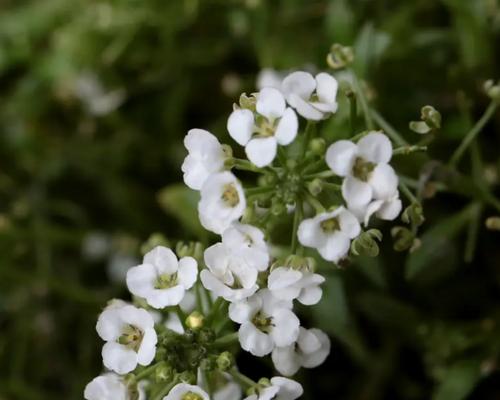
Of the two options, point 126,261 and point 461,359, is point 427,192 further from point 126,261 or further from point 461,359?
point 126,261

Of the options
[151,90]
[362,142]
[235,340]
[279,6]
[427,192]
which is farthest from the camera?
[151,90]

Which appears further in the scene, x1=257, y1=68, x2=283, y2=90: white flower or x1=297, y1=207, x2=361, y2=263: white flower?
x1=257, y1=68, x2=283, y2=90: white flower

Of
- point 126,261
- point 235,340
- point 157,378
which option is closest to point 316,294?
point 235,340

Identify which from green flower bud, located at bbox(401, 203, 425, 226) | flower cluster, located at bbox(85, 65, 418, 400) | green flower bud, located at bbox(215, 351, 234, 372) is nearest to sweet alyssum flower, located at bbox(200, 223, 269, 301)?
flower cluster, located at bbox(85, 65, 418, 400)

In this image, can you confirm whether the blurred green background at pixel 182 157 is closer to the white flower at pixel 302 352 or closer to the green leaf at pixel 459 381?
the green leaf at pixel 459 381

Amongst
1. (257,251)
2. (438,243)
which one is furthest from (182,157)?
(257,251)

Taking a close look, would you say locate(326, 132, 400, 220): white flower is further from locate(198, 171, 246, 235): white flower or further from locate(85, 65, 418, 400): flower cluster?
locate(198, 171, 246, 235): white flower
